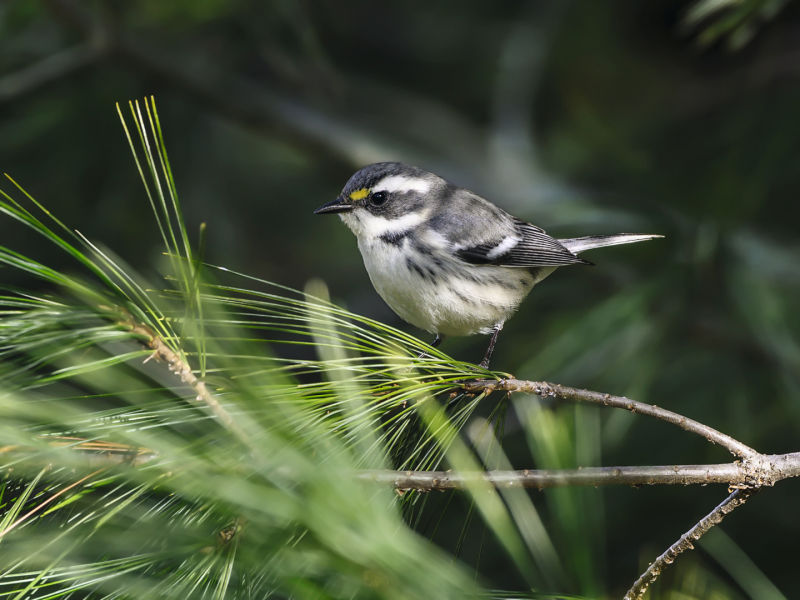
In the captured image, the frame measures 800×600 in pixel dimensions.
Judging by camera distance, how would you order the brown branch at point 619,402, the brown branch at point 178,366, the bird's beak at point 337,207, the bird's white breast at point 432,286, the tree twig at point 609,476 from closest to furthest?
1. the brown branch at point 178,366
2. the tree twig at point 609,476
3. the brown branch at point 619,402
4. the bird's white breast at point 432,286
5. the bird's beak at point 337,207

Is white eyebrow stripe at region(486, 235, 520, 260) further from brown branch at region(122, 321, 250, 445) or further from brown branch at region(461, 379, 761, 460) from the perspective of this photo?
brown branch at region(122, 321, 250, 445)

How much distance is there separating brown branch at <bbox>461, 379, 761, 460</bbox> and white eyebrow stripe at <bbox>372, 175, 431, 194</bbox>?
43.7 inches

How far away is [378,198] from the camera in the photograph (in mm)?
2506

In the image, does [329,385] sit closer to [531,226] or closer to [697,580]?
[697,580]

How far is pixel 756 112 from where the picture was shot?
3.36 meters

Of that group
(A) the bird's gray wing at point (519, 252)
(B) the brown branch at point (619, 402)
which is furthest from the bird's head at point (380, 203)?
(B) the brown branch at point (619, 402)

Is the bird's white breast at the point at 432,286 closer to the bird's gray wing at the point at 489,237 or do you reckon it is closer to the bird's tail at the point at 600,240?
the bird's gray wing at the point at 489,237

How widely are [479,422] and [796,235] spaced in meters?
2.63

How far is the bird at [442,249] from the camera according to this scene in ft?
7.50

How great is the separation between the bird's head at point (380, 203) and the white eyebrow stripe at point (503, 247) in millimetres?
228

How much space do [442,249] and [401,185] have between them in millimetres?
303

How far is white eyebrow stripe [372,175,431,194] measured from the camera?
2512mm

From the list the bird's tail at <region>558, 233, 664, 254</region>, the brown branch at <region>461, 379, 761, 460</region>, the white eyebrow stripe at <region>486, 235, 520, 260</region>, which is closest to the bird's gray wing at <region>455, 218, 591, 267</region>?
the white eyebrow stripe at <region>486, 235, 520, 260</region>

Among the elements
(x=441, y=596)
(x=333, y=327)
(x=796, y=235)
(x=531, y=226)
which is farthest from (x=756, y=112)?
(x=441, y=596)
